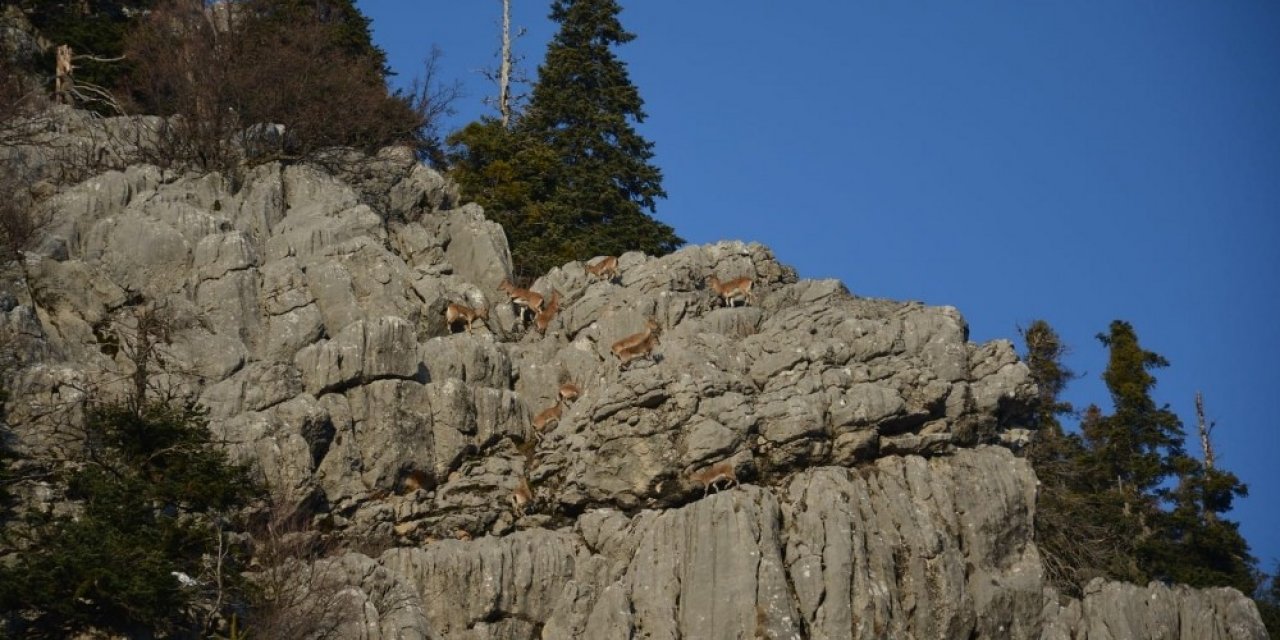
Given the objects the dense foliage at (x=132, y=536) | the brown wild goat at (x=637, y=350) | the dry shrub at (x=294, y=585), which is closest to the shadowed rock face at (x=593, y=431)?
the dry shrub at (x=294, y=585)

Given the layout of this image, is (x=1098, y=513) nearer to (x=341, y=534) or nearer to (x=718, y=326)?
(x=718, y=326)

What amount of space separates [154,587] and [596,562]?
27.1 feet

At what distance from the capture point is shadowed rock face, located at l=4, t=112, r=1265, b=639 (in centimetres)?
3164

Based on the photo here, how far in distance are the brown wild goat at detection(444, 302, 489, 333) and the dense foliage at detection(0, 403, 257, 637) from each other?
6.87m

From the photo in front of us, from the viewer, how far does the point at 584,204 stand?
4781 cm

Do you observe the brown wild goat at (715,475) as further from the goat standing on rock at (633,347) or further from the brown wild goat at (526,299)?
the brown wild goat at (526,299)

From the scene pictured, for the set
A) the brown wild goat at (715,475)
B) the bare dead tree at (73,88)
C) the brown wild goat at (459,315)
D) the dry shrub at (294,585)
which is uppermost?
the bare dead tree at (73,88)

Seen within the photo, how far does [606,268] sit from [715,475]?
762cm

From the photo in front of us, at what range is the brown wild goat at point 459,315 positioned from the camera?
3740 centimetres

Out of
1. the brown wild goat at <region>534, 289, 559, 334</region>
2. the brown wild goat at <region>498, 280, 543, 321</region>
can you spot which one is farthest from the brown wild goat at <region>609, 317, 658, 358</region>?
the brown wild goat at <region>498, 280, 543, 321</region>

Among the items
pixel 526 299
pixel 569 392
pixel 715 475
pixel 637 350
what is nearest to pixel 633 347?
pixel 637 350

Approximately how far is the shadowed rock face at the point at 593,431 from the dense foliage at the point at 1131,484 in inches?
211

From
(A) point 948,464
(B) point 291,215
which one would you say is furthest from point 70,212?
(A) point 948,464

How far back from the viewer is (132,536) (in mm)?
28875
